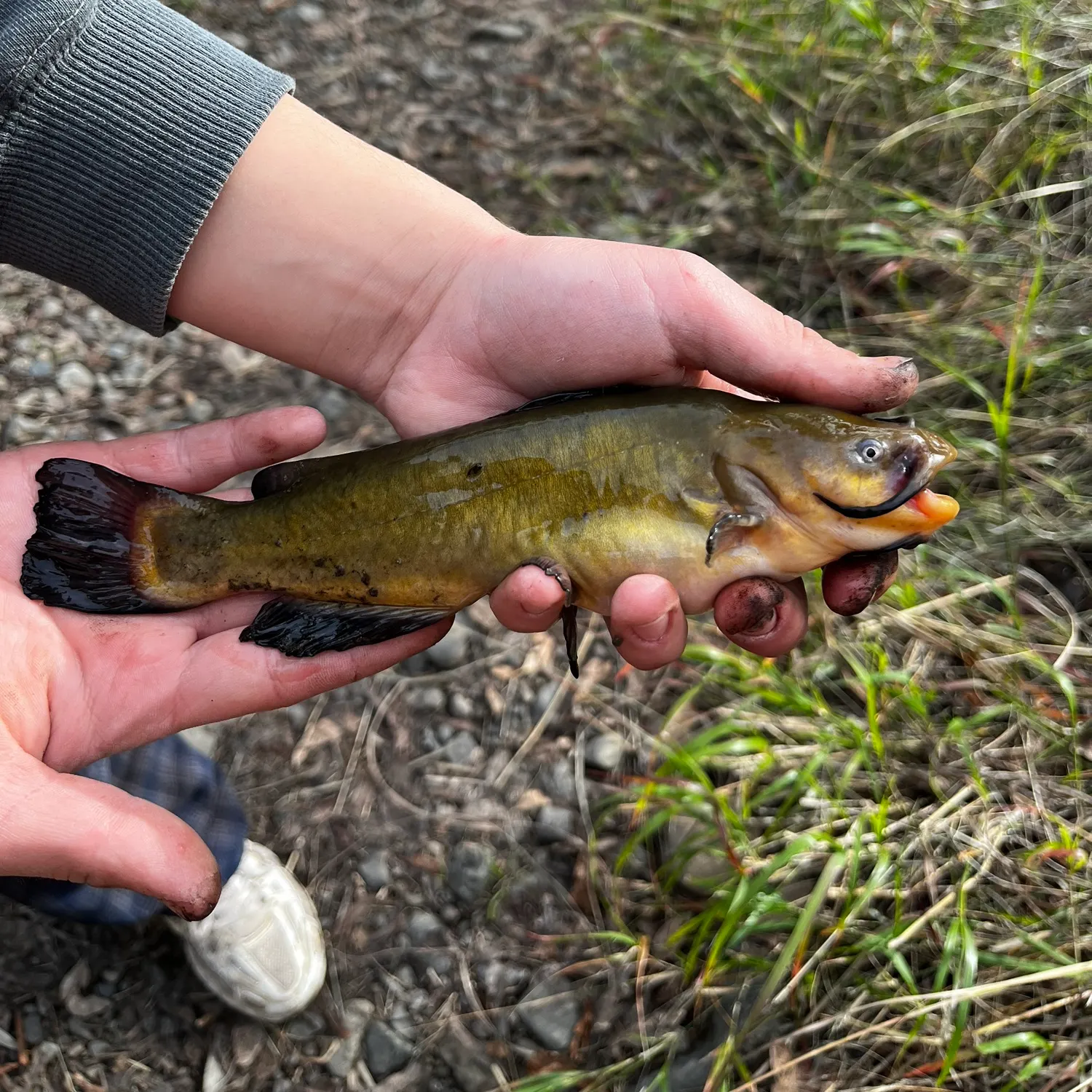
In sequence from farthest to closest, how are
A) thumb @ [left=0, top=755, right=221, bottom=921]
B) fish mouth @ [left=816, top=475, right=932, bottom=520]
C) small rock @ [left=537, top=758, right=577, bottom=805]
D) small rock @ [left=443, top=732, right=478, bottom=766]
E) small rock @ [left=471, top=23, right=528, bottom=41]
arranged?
small rock @ [left=471, top=23, right=528, bottom=41] → small rock @ [left=443, top=732, right=478, bottom=766] → small rock @ [left=537, top=758, right=577, bottom=805] → fish mouth @ [left=816, top=475, right=932, bottom=520] → thumb @ [left=0, top=755, right=221, bottom=921]

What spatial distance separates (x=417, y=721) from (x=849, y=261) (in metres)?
2.92

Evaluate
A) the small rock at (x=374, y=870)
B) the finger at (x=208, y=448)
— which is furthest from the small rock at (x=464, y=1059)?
the finger at (x=208, y=448)

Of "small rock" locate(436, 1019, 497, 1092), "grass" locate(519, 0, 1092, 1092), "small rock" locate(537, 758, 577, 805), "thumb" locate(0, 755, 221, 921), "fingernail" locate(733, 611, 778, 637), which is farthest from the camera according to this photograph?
"small rock" locate(537, 758, 577, 805)

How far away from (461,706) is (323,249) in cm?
178

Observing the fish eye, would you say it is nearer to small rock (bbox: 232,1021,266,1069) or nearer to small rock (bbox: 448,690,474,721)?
small rock (bbox: 448,690,474,721)

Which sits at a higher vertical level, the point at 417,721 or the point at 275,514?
the point at 275,514

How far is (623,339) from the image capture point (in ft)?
9.39

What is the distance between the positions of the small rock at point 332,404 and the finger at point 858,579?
2686 mm

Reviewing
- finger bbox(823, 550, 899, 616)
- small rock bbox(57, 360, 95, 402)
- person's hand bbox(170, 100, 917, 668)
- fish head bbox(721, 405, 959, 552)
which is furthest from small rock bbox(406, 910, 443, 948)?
small rock bbox(57, 360, 95, 402)

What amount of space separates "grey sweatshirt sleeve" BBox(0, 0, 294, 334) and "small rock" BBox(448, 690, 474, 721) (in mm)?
1792

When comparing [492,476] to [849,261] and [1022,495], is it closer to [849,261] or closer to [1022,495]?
[1022,495]

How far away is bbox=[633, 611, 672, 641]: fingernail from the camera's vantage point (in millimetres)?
2619

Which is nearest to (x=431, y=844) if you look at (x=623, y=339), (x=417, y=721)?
(x=417, y=721)

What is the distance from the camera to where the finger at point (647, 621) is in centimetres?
257
